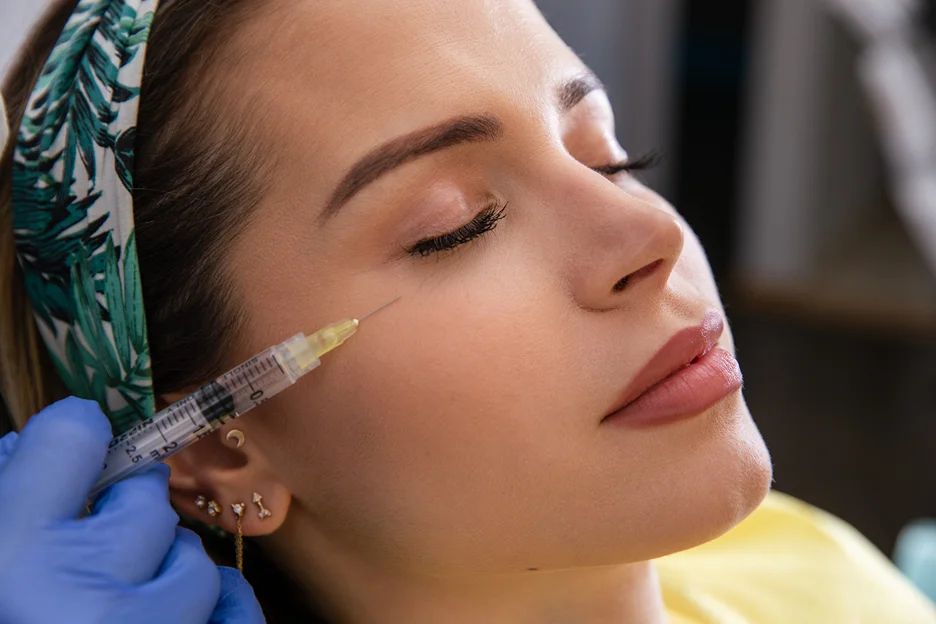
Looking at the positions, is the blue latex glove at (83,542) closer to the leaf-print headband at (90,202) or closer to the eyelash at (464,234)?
the leaf-print headband at (90,202)

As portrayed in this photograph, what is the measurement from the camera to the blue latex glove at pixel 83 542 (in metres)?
0.85

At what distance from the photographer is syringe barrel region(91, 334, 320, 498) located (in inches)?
→ 38.0

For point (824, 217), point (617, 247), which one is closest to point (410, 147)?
point (617, 247)

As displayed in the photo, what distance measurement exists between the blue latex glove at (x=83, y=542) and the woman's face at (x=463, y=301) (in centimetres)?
15

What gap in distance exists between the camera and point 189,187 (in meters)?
1.00

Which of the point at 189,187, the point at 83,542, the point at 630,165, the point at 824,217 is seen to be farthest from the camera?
the point at 824,217

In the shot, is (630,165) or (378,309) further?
(630,165)

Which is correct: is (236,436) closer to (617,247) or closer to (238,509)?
(238,509)

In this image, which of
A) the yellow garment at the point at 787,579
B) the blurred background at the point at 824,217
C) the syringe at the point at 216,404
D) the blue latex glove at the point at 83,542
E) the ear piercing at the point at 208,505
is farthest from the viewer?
the blurred background at the point at 824,217

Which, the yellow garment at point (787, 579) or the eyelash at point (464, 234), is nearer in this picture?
the eyelash at point (464, 234)

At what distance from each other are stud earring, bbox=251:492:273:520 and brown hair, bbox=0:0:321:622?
125 mm

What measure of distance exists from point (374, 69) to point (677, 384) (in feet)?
1.30

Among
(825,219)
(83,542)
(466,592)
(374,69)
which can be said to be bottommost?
(825,219)

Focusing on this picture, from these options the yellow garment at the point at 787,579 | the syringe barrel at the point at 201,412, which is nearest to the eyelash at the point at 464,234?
the syringe barrel at the point at 201,412
